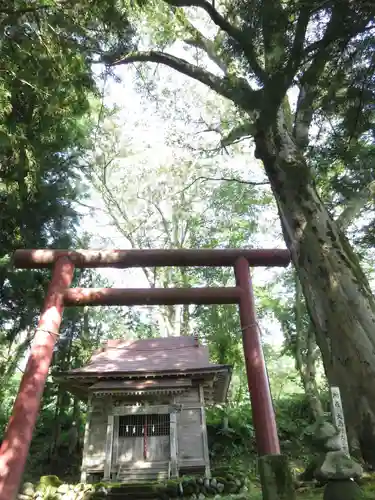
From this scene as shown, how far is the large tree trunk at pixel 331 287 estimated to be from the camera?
11.9 feet

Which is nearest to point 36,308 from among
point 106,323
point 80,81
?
point 80,81

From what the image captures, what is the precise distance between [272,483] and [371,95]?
12.7 ft

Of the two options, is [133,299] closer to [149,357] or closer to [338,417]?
[338,417]

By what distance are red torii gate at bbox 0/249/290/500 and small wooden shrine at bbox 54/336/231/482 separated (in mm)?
4986

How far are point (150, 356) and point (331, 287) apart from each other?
27.2 ft

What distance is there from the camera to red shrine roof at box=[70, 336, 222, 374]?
1005 cm

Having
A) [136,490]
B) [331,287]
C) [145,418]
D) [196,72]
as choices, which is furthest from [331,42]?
[145,418]

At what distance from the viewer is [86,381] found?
9.95 metres

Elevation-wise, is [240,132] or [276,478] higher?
[240,132]

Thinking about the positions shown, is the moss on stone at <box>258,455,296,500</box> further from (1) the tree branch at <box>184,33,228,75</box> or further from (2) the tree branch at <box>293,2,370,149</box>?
(1) the tree branch at <box>184,33,228,75</box>

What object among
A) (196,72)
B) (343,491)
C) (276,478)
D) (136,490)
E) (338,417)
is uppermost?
(196,72)

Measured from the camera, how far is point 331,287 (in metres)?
4.22

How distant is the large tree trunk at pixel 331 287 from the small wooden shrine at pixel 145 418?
5689 millimetres

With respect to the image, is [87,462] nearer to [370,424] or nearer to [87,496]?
[87,496]
